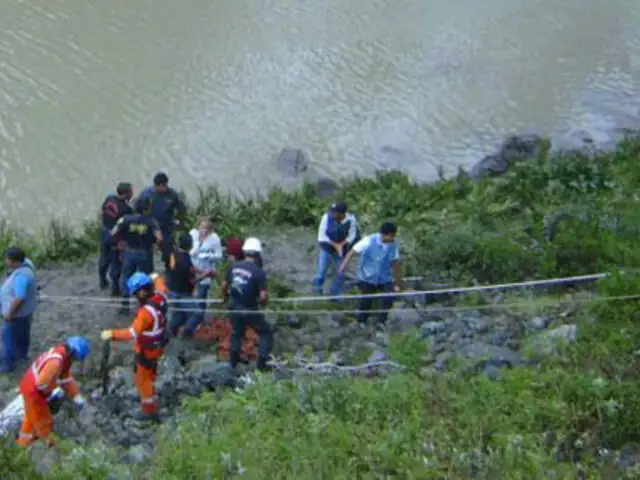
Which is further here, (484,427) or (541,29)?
(541,29)

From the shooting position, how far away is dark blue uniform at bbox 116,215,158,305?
11.7 metres

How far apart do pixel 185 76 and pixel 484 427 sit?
1494 cm

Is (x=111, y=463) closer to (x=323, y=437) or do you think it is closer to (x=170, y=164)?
(x=323, y=437)

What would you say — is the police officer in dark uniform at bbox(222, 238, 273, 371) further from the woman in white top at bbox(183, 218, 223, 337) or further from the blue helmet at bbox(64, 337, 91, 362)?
the blue helmet at bbox(64, 337, 91, 362)

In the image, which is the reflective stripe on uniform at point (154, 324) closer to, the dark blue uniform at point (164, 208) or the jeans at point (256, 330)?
the jeans at point (256, 330)

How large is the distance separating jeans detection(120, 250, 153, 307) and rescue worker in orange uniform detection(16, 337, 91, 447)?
8.62ft

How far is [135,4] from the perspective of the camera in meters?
24.7

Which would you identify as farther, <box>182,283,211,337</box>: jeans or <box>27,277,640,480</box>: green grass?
<box>182,283,211,337</box>: jeans

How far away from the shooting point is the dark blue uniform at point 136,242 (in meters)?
11.7

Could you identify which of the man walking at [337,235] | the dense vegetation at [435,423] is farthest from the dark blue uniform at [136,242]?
the dense vegetation at [435,423]

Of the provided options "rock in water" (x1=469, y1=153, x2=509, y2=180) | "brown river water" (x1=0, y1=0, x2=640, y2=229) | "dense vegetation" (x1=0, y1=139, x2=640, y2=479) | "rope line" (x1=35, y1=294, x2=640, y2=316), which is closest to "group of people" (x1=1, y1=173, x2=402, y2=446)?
"rope line" (x1=35, y1=294, x2=640, y2=316)

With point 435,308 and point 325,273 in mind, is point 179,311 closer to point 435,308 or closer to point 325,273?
point 325,273

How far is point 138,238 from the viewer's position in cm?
1180

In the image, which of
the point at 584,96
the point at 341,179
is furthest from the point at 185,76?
the point at 584,96
